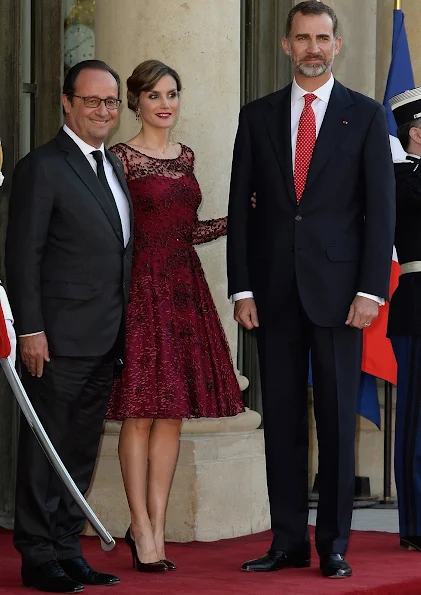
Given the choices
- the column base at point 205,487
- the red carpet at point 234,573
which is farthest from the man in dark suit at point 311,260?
the column base at point 205,487

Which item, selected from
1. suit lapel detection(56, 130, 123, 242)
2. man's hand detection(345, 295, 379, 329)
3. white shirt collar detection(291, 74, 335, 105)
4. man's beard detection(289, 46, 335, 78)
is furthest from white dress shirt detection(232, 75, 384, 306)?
suit lapel detection(56, 130, 123, 242)

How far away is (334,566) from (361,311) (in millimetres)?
938

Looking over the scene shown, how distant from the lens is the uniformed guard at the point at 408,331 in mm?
5918

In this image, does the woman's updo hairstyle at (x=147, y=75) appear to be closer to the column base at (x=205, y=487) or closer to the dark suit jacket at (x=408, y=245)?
the dark suit jacket at (x=408, y=245)

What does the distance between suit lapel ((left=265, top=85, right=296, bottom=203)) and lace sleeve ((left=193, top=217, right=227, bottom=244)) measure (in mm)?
516

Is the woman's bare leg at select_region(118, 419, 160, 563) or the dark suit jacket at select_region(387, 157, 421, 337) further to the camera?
the dark suit jacket at select_region(387, 157, 421, 337)

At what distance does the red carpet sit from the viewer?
4918mm

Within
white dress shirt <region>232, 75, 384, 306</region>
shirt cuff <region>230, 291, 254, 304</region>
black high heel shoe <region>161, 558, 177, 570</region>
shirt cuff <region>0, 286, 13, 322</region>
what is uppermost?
white dress shirt <region>232, 75, 384, 306</region>

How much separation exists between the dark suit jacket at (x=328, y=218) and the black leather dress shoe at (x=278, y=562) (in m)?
0.89

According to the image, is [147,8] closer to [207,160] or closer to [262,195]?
[207,160]

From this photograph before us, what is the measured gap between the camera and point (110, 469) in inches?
254

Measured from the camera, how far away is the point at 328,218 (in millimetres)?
5211

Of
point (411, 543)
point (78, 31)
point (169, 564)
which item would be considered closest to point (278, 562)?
point (169, 564)

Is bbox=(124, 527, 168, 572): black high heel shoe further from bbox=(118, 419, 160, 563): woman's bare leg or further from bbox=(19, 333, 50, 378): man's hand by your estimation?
bbox=(19, 333, 50, 378): man's hand
